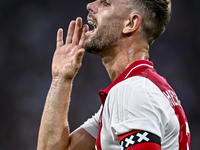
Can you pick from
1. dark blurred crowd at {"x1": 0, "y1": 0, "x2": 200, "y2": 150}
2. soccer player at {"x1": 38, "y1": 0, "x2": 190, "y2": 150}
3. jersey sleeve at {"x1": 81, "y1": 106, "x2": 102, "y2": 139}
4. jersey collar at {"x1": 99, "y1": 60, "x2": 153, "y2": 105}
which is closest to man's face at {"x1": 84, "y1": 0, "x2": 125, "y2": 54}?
soccer player at {"x1": 38, "y1": 0, "x2": 190, "y2": 150}

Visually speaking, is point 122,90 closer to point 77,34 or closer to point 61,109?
point 61,109

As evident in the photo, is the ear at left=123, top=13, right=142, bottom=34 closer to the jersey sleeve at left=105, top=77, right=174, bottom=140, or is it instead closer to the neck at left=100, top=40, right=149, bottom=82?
the neck at left=100, top=40, right=149, bottom=82

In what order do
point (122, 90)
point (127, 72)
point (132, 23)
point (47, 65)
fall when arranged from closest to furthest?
point (122, 90) < point (127, 72) < point (132, 23) < point (47, 65)

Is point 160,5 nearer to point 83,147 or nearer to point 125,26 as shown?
point 125,26

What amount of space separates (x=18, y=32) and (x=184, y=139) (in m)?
3.23

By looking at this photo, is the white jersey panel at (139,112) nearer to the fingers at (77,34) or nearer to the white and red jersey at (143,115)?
the white and red jersey at (143,115)

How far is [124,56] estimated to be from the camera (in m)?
1.30

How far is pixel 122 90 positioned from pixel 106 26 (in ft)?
1.45

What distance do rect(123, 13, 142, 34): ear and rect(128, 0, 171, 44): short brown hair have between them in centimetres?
3

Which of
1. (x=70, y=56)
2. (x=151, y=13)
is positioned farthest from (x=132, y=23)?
(x=70, y=56)

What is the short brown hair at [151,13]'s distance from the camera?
131cm

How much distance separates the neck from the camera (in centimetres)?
129

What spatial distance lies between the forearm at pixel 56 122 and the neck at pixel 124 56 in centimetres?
30

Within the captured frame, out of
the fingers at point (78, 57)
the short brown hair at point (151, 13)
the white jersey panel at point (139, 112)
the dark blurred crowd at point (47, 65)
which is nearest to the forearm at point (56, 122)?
the fingers at point (78, 57)
